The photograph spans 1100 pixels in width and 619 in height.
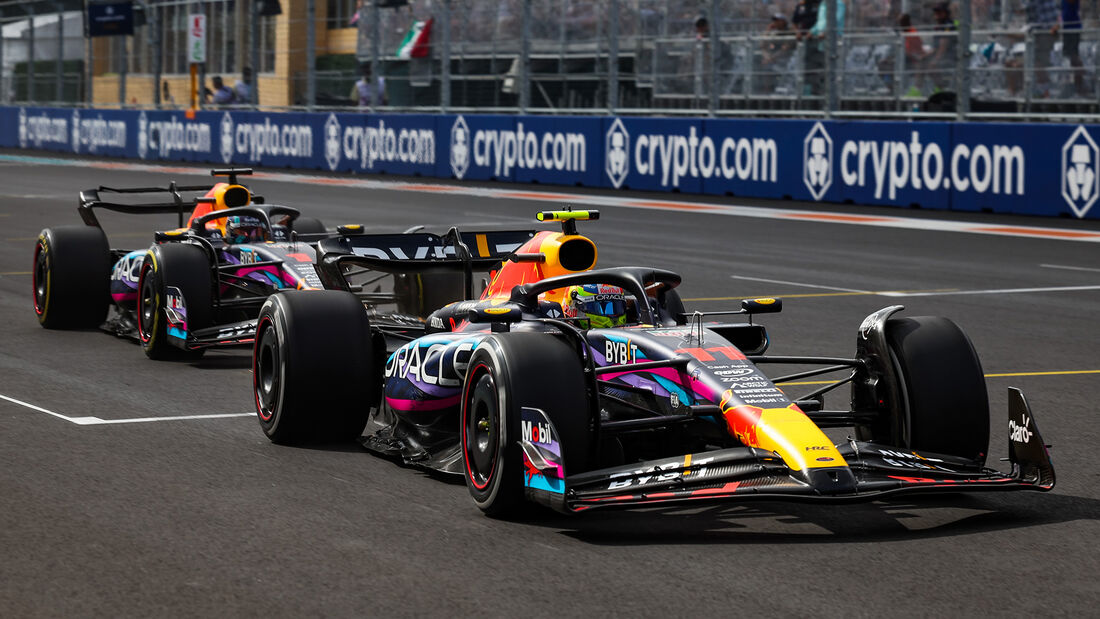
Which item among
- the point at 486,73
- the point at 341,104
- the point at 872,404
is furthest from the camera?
the point at 341,104

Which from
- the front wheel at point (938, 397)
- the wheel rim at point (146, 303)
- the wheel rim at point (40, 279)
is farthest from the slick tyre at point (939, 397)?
the wheel rim at point (40, 279)

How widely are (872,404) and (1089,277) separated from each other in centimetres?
1027

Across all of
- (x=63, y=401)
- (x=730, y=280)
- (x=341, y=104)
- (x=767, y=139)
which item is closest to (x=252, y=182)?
(x=341, y=104)

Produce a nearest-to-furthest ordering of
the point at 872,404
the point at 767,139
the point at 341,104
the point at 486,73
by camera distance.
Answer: the point at 872,404 → the point at 767,139 → the point at 486,73 → the point at 341,104

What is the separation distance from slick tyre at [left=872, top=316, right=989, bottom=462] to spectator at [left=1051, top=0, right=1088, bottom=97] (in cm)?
1651

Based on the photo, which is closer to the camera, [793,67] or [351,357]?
[351,357]

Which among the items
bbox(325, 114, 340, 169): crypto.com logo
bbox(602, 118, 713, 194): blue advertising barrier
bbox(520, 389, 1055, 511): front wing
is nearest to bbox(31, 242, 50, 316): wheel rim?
bbox(520, 389, 1055, 511): front wing

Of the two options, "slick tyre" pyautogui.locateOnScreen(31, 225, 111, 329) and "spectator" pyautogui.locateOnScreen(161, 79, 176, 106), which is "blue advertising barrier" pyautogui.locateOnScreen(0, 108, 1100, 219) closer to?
"spectator" pyautogui.locateOnScreen(161, 79, 176, 106)

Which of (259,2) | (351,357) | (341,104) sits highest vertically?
(259,2)

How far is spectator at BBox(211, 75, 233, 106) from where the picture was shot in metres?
41.3

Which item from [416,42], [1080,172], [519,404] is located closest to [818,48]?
[1080,172]

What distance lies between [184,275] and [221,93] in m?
32.0

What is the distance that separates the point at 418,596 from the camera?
203 inches

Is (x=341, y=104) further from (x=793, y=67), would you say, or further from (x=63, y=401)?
(x=63, y=401)
